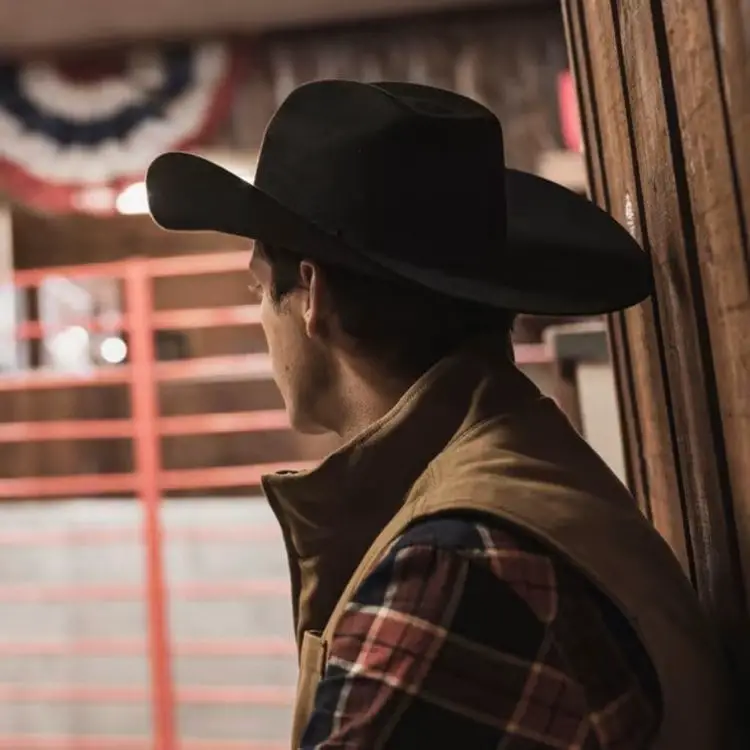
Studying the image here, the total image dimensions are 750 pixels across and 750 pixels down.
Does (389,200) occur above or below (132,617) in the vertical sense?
above

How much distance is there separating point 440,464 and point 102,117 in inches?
89.4

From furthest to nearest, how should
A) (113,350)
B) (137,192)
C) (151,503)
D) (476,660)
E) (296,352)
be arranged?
(113,350)
(137,192)
(151,503)
(296,352)
(476,660)

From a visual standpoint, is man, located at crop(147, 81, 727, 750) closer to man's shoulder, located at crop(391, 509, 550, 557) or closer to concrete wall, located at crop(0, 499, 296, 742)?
man's shoulder, located at crop(391, 509, 550, 557)

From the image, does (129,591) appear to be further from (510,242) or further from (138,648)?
(510,242)

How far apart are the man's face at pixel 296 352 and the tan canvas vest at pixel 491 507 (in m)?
0.08

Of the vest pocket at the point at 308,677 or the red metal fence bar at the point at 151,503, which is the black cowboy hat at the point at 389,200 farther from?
the red metal fence bar at the point at 151,503

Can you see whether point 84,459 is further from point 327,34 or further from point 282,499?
point 282,499

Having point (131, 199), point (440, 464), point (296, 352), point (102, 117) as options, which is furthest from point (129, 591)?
point (440, 464)

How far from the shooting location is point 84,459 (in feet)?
9.85

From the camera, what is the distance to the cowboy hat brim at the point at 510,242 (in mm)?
704

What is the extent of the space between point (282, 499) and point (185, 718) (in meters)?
1.93

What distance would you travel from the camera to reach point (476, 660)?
0.58m

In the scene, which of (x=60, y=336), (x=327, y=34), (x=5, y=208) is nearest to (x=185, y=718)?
(x=60, y=336)

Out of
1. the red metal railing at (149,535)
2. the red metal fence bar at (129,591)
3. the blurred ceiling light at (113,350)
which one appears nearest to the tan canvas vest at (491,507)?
the red metal railing at (149,535)
